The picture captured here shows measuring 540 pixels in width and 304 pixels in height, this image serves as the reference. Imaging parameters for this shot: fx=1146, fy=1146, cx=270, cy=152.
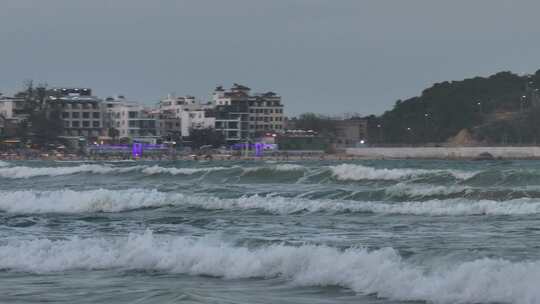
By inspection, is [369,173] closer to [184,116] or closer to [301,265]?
[301,265]

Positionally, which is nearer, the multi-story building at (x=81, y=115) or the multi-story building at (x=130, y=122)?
the multi-story building at (x=81, y=115)

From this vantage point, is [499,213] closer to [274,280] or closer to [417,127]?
[274,280]

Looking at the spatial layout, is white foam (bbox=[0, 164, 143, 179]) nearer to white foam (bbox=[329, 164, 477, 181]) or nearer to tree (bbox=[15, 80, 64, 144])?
white foam (bbox=[329, 164, 477, 181])

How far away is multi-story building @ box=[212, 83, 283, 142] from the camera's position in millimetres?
140625

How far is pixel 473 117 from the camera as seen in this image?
137500 mm

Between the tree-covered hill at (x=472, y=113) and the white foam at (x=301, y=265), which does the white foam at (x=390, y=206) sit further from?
the tree-covered hill at (x=472, y=113)

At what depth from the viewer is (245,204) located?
31.1 m

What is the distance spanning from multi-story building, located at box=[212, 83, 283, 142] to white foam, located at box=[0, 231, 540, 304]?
120372 mm

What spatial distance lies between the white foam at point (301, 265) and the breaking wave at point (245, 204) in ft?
31.9

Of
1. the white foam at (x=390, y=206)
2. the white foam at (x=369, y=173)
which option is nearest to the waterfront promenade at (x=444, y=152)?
the white foam at (x=369, y=173)

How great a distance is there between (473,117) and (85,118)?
46862 millimetres

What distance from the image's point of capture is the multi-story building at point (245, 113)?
140625mm

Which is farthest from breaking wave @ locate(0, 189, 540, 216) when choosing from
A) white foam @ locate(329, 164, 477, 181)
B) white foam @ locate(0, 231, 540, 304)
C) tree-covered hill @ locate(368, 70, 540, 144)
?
tree-covered hill @ locate(368, 70, 540, 144)

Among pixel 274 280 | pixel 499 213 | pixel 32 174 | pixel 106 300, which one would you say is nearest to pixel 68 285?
pixel 106 300
